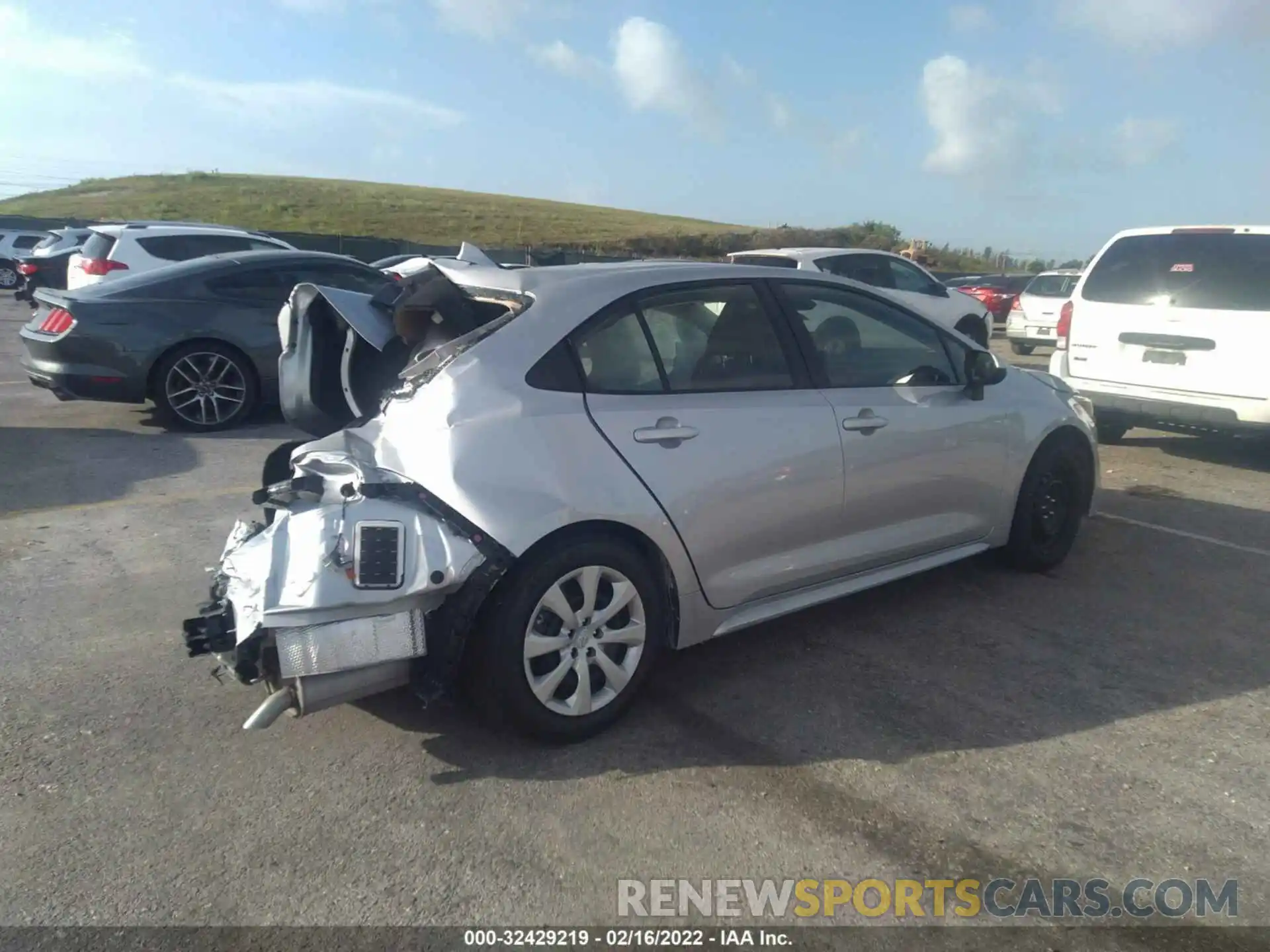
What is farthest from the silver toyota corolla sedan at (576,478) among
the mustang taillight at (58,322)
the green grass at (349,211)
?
the green grass at (349,211)

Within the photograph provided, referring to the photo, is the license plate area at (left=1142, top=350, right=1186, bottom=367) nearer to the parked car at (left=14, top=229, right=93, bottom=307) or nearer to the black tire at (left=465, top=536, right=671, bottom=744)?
the black tire at (left=465, top=536, right=671, bottom=744)

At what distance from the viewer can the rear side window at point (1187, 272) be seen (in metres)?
7.41

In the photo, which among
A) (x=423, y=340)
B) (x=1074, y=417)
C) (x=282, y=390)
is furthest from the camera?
(x=1074, y=417)

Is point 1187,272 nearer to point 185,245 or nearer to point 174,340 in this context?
point 174,340

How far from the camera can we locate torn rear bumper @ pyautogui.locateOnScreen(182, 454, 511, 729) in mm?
3117

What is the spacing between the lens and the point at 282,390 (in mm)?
4320

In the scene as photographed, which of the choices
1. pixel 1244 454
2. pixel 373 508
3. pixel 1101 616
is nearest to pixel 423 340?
pixel 373 508

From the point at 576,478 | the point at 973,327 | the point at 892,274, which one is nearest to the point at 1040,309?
the point at 973,327

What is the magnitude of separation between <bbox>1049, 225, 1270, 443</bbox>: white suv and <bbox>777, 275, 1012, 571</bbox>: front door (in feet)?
11.3

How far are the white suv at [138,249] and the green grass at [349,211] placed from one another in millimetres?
34470

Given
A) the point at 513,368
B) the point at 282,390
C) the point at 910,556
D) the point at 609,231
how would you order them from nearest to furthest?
the point at 513,368
the point at 282,390
the point at 910,556
the point at 609,231

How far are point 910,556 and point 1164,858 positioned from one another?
189 centimetres

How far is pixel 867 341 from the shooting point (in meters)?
4.62

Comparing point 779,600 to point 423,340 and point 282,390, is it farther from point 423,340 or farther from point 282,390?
point 282,390
